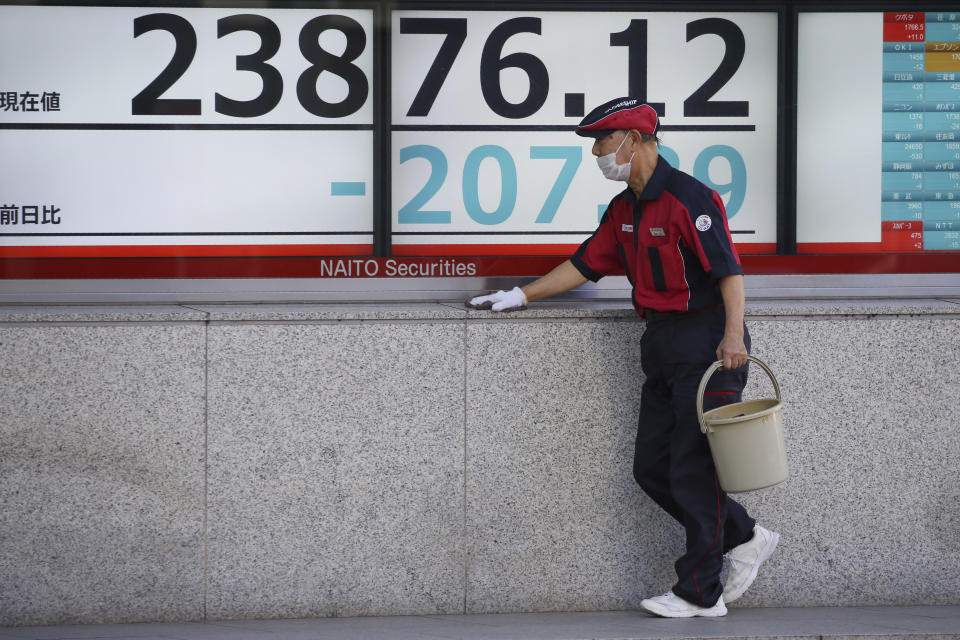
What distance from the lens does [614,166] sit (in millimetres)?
4793

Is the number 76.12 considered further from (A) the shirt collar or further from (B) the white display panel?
(A) the shirt collar

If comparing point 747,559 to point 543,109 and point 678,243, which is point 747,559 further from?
point 543,109

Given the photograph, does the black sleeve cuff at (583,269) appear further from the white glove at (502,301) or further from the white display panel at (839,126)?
the white display panel at (839,126)

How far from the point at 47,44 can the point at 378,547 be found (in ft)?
9.08

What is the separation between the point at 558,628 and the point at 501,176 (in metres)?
2.18

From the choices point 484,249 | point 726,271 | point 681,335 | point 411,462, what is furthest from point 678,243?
point 411,462

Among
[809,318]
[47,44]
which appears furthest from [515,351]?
[47,44]

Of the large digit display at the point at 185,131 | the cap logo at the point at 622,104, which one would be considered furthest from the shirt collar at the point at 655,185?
the large digit display at the point at 185,131

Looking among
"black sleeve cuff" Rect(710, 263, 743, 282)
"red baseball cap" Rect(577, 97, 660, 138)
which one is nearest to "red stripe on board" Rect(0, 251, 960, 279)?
"red baseball cap" Rect(577, 97, 660, 138)

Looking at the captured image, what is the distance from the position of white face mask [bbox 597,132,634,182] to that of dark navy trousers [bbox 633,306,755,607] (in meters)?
0.60

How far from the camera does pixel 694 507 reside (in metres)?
4.79

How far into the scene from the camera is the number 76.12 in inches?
227

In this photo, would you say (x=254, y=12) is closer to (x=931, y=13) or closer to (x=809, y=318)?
(x=809, y=318)

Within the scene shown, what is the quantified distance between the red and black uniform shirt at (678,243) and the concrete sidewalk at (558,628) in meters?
1.30
